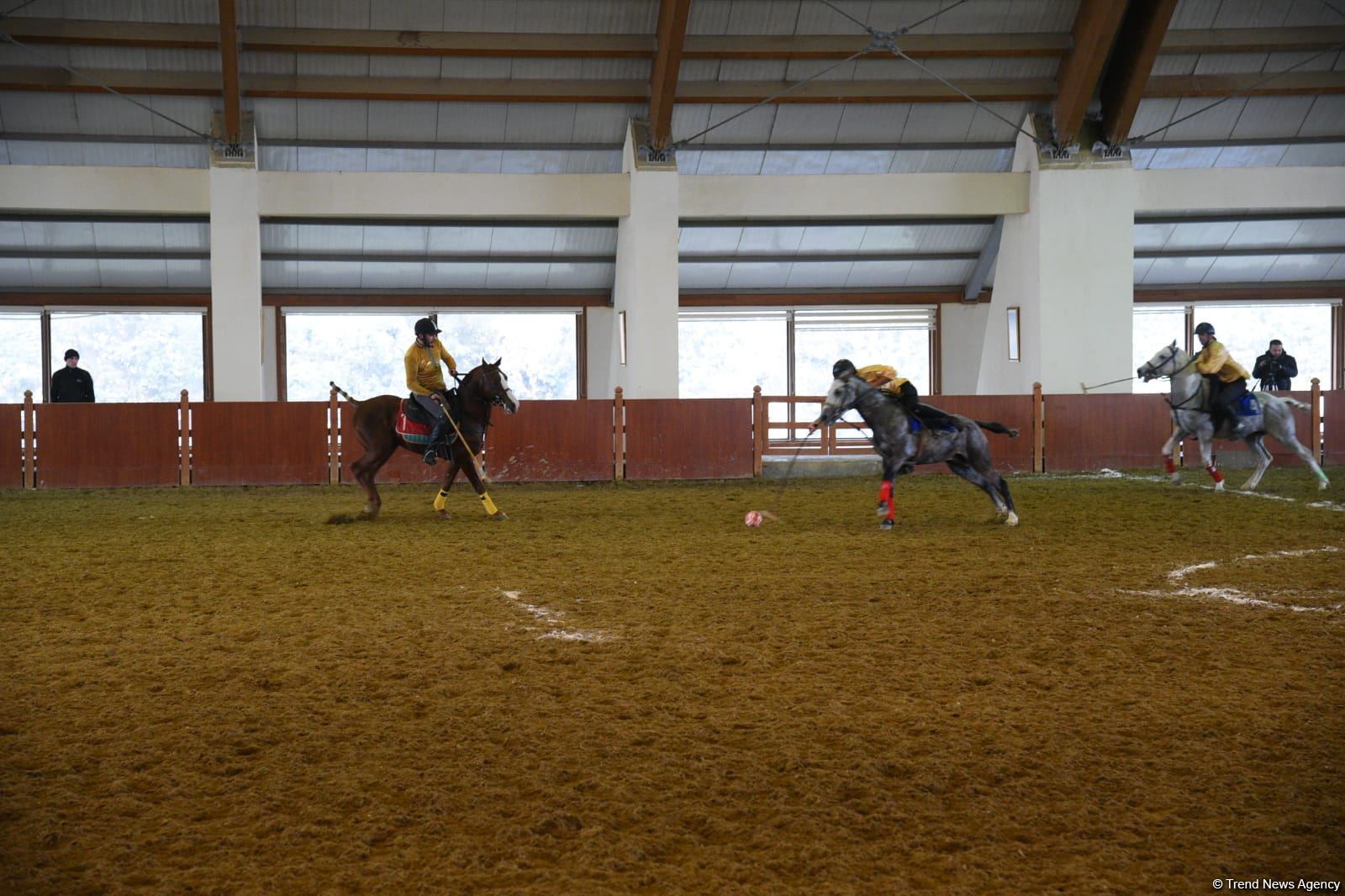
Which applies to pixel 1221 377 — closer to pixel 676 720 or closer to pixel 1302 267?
pixel 676 720

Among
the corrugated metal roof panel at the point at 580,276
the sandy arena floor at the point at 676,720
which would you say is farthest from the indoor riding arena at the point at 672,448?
the corrugated metal roof panel at the point at 580,276

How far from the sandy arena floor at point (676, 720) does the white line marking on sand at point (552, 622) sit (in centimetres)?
4

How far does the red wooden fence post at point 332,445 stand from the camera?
56.9 ft

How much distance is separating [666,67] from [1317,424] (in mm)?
12154

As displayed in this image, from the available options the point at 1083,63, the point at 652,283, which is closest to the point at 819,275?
the point at 652,283

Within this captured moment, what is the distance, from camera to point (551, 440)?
57.9 ft

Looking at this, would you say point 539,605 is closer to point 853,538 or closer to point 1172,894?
point 853,538

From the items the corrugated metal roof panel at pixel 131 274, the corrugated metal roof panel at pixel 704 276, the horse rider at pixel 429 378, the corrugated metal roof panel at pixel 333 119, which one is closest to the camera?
the horse rider at pixel 429 378

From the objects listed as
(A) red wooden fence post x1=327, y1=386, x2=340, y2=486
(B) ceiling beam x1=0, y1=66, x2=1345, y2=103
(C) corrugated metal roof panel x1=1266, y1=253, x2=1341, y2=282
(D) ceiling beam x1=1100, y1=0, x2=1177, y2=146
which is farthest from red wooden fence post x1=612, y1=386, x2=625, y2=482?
(C) corrugated metal roof panel x1=1266, y1=253, x2=1341, y2=282

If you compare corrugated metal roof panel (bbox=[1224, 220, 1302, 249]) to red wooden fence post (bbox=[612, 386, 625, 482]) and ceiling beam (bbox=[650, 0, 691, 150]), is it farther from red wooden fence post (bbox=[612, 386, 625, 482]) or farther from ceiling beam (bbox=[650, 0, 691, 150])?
red wooden fence post (bbox=[612, 386, 625, 482])

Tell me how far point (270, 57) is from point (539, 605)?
1516cm

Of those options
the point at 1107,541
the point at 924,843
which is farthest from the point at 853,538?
the point at 924,843

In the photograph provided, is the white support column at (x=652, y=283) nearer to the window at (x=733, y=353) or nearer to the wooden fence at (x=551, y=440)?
the wooden fence at (x=551, y=440)

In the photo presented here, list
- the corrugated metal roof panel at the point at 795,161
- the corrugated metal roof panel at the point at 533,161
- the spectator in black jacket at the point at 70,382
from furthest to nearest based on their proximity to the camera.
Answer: the corrugated metal roof panel at the point at 795,161
the corrugated metal roof panel at the point at 533,161
the spectator in black jacket at the point at 70,382
